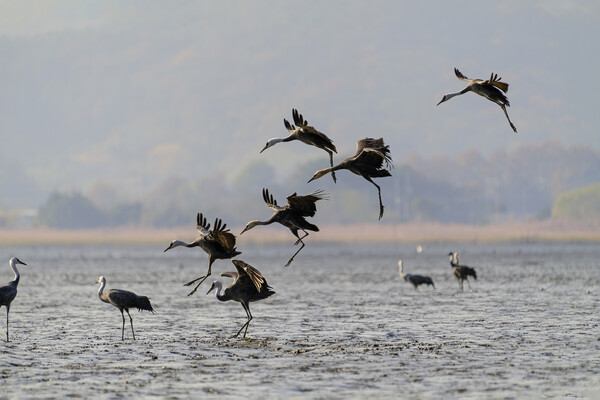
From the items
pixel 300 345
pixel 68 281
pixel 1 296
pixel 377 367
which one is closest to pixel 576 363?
pixel 377 367

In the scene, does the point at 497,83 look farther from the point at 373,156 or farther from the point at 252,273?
the point at 252,273

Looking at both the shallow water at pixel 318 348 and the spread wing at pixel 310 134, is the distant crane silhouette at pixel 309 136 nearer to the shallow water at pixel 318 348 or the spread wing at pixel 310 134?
the spread wing at pixel 310 134

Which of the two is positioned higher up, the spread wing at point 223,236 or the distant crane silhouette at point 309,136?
the distant crane silhouette at point 309,136

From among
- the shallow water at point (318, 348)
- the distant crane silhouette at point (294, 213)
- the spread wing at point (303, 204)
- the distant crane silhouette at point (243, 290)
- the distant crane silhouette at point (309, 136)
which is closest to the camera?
the shallow water at point (318, 348)

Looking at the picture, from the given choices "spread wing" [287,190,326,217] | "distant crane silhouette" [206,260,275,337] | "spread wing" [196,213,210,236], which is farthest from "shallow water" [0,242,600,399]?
"spread wing" [287,190,326,217]

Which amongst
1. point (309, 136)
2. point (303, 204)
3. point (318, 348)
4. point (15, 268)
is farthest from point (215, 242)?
point (15, 268)

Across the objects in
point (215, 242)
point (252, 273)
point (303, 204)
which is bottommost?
point (252, 273)

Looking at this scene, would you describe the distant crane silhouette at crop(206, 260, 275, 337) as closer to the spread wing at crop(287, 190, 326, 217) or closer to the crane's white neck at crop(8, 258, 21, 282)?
the spread wing at crop(287, 190, 326, 217)

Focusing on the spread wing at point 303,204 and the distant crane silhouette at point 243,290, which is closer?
the spread wing at point 303,204

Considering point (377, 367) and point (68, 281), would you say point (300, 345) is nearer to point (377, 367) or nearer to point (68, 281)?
point (377, 367)

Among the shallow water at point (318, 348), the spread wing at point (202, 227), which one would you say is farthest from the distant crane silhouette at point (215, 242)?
the shallow water at point (318, 348)

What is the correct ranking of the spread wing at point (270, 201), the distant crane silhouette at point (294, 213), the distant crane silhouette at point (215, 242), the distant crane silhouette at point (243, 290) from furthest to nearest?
the distant crane silhouette at point (243, 290) < the distant crane silhouette at point (215, 242) < the spread wing at point (270, 201) < the distant crane silhouette at point (294, 213)

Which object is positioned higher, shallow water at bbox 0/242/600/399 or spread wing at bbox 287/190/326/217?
Result: spread wing at bbox 287/190/326/217

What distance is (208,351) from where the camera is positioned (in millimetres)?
20031
